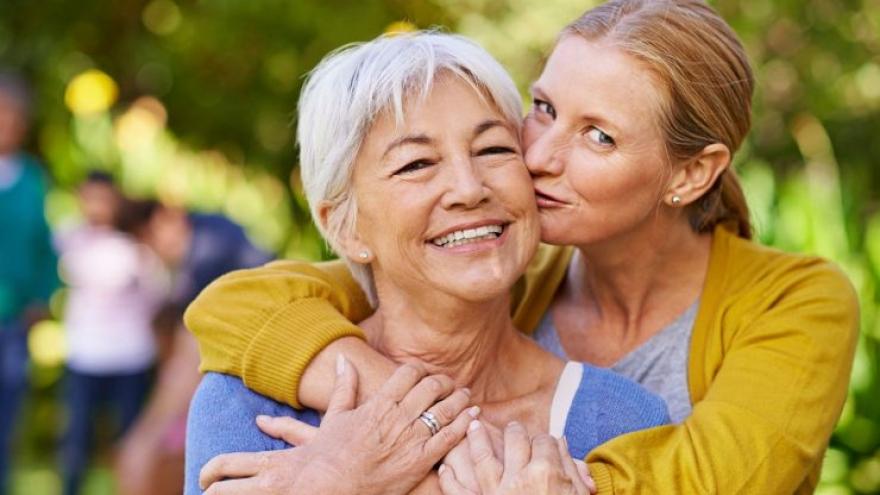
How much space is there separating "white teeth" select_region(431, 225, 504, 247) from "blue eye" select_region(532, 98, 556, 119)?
407 millimetres

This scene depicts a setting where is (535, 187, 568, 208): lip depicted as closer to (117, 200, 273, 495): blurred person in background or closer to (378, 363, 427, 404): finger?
(378, 363, 427, 404): finger

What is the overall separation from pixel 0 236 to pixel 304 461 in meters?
5.05

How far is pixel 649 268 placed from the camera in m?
3.12

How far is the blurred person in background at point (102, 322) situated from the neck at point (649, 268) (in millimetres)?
4734

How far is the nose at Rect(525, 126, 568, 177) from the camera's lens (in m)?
2.78

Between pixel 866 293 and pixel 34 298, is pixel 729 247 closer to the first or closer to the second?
pixel 866 293

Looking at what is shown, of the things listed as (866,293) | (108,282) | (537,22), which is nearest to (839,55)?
(537,22)

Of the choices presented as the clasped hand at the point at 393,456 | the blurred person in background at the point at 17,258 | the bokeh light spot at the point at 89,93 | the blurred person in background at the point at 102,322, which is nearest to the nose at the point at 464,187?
the clasped hand at the point at 393,456

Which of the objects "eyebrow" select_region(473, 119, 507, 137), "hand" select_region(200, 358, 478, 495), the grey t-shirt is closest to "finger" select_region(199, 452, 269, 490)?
"hand" select_region(200, 358, 478, 495)

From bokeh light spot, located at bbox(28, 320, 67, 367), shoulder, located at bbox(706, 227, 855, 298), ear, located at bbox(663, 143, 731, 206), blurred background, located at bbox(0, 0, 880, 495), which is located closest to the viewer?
shoulder, located at bbox(706, 227, 855, 298)

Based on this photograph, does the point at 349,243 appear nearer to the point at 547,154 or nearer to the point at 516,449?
the point at 547,154

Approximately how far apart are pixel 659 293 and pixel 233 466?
3.77 feet

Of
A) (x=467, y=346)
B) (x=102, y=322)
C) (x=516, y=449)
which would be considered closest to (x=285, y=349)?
(x=467, y=346)

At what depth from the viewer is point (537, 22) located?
8789 mm
